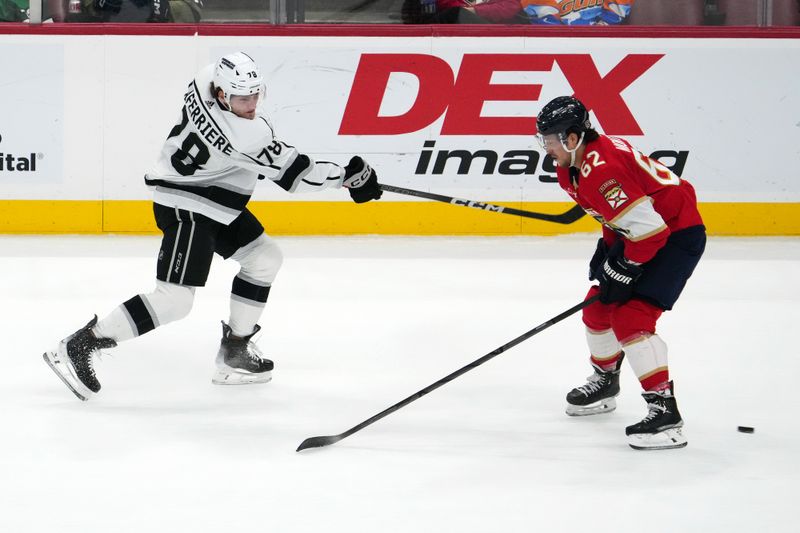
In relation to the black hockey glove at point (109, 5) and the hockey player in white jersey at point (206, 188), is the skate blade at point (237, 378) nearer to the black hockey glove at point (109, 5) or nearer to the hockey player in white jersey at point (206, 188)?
the hockey player in white jersey at point (206, 188)

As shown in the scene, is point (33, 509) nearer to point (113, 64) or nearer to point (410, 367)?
point (410, 367)

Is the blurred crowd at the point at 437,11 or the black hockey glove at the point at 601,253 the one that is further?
the blurred crowd at the point at 437,11

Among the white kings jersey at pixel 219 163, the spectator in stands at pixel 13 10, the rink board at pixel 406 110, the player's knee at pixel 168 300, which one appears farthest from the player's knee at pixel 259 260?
the spectator in stands at pixel 13 10

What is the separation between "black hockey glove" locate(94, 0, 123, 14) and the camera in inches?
243

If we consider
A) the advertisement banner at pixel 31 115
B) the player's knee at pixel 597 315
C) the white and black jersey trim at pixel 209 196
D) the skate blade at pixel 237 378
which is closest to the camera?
the player's knee at pixel 597 315

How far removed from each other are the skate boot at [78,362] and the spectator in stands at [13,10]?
357 cm

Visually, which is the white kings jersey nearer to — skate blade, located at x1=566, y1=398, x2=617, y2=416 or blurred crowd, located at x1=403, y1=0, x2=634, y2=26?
skate blade, located at x1=566, y1=398, x2=617, y2=416

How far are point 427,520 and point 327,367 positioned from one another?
1426 mm

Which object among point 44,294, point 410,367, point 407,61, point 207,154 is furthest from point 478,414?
point 407,61

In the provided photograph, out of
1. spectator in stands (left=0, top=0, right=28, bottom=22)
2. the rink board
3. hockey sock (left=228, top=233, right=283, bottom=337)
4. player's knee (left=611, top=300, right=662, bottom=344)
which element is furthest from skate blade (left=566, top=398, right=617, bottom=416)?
spectator in stands (left=0, top=0, right=28, bottom=22)

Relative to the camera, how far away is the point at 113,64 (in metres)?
6.18

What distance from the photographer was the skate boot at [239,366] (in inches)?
135

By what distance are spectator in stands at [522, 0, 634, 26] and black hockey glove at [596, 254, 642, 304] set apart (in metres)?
3.73

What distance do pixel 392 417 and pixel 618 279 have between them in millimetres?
748
